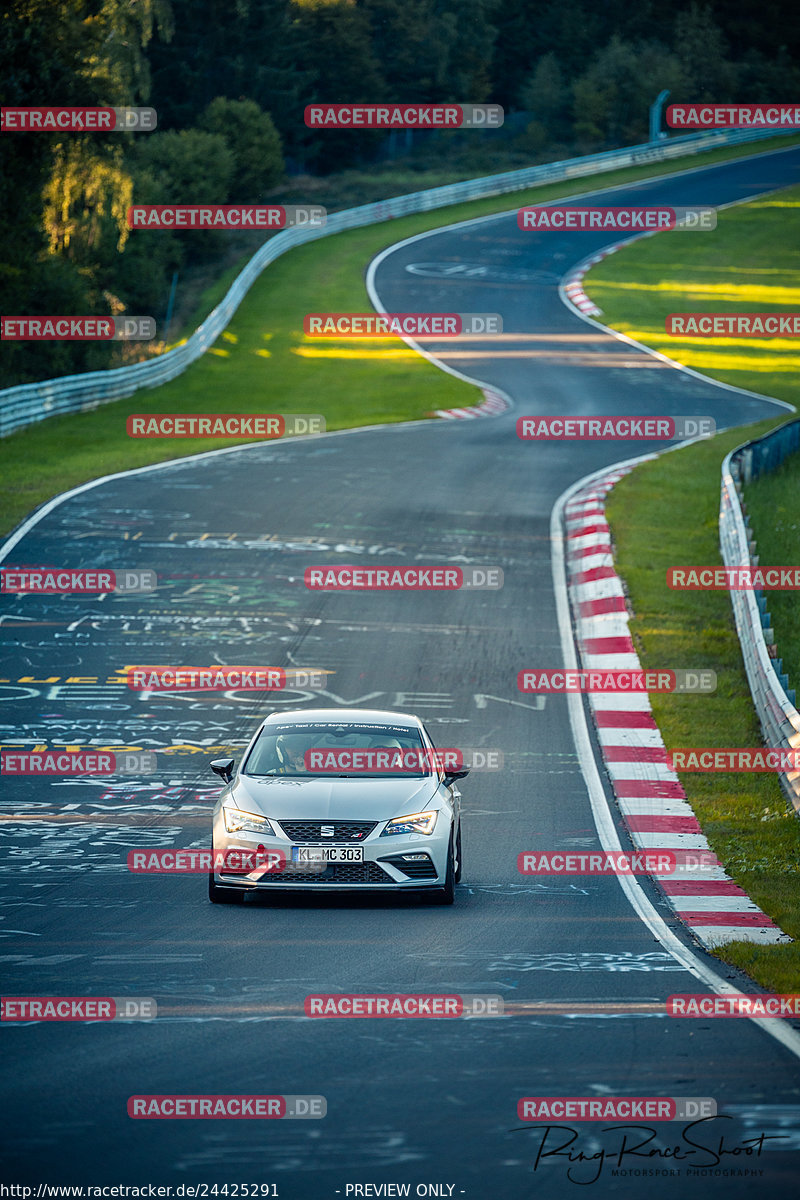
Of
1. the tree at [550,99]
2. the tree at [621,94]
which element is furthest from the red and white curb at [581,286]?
the tree at [550,99]

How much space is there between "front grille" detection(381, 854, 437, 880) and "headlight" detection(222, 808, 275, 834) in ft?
2.93

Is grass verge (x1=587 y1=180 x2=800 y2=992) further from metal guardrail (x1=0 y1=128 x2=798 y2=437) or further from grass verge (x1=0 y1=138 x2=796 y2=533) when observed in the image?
metal guardrail (x1=0 y1=128 x2=798 y2=437)

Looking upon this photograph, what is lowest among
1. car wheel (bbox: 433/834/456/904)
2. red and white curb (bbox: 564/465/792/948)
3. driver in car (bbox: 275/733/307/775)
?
red and white curb (bbox: 564/465/792/948)

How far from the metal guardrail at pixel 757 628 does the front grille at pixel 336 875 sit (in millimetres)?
4721

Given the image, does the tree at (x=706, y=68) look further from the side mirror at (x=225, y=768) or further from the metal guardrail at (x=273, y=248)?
the side mirror at (x=225, y=768)

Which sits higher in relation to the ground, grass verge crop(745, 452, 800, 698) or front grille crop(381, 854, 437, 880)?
front grille crop(381, 854, 437, 880)

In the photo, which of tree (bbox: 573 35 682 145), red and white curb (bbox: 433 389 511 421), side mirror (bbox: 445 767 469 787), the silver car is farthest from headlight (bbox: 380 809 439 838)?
tree (bbox: 573 35 682 145)

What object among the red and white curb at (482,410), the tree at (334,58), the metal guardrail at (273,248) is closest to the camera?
the metal guardrail at (273,248)

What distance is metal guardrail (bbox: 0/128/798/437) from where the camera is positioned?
36656 mm

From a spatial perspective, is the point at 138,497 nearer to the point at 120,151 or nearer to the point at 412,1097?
the point at 120,151

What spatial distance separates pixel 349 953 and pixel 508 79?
104006mm

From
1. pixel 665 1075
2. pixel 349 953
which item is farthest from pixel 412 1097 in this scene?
pixel 349 953

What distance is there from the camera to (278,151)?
73.2 meters

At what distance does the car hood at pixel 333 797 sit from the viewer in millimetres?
10875
